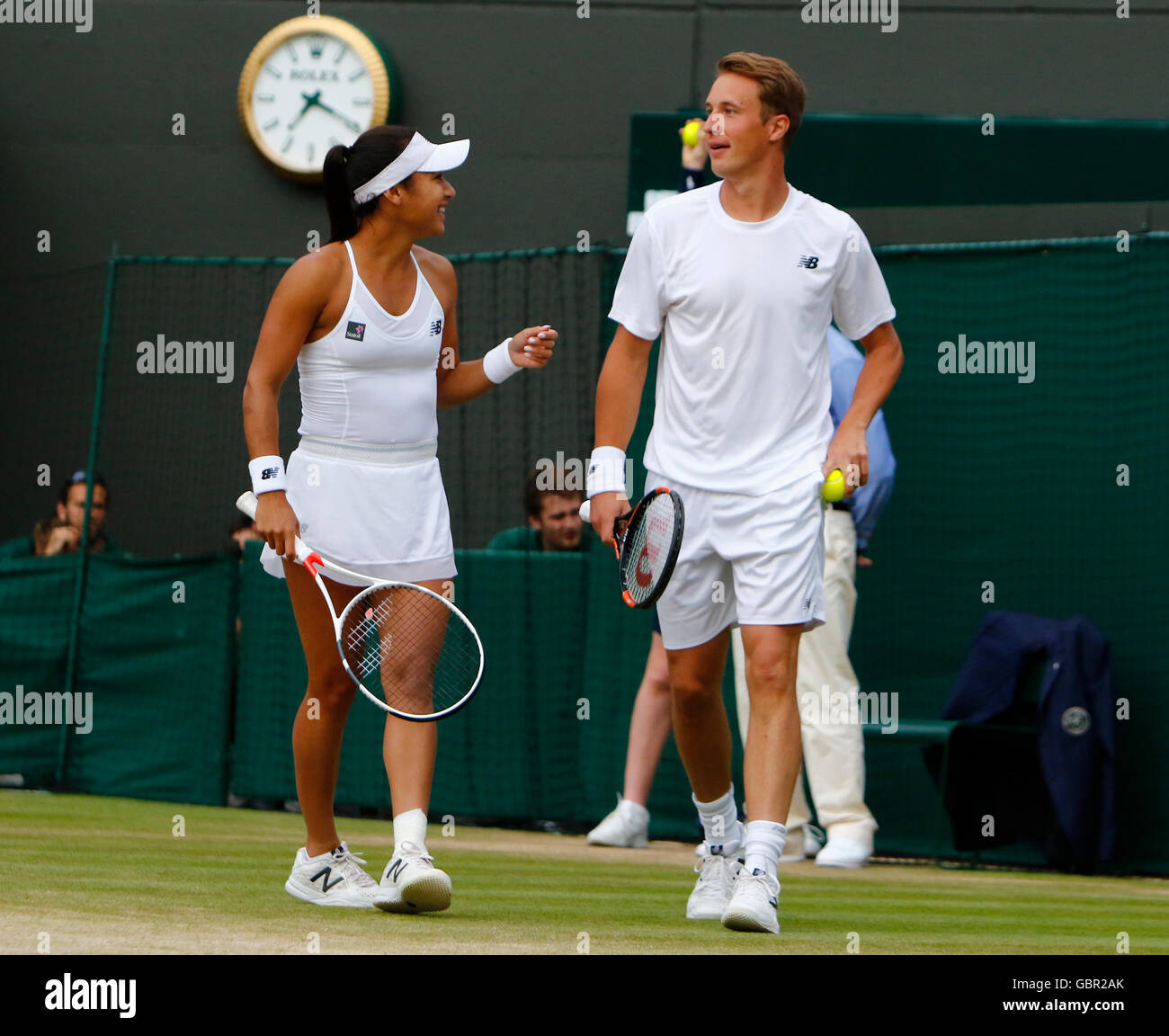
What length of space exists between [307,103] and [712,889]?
843 centimetres

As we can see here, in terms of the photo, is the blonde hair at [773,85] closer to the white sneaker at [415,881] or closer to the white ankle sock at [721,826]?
the white ankle sock at [721,826]

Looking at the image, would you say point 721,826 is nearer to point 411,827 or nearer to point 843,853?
point 411,827

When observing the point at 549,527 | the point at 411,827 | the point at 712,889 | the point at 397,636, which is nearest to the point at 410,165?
the point at 397,636

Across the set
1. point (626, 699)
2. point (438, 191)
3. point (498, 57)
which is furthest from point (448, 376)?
point (498, 57)

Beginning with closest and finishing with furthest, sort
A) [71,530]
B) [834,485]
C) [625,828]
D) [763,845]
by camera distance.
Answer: [763,845], [834,485], [625,828], [71,530]

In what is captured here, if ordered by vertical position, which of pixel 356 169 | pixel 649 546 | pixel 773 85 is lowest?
pixel 649 546

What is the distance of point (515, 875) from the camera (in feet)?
23.3

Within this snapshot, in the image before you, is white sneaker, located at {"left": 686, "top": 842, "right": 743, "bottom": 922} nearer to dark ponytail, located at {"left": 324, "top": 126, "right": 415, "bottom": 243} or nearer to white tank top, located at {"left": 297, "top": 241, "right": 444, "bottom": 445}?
white tank top, located at {"left": 297, "top": 241, "right": 444, "bottom": 445}

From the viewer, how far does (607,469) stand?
218 inches

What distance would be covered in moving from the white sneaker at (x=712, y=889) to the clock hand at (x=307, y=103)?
8261 mm

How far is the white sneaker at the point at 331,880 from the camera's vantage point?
5.53 meters

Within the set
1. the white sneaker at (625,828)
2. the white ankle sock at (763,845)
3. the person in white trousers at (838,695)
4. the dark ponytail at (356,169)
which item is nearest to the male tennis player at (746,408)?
the white ankle sock at (763,845)

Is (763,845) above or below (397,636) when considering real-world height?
below
